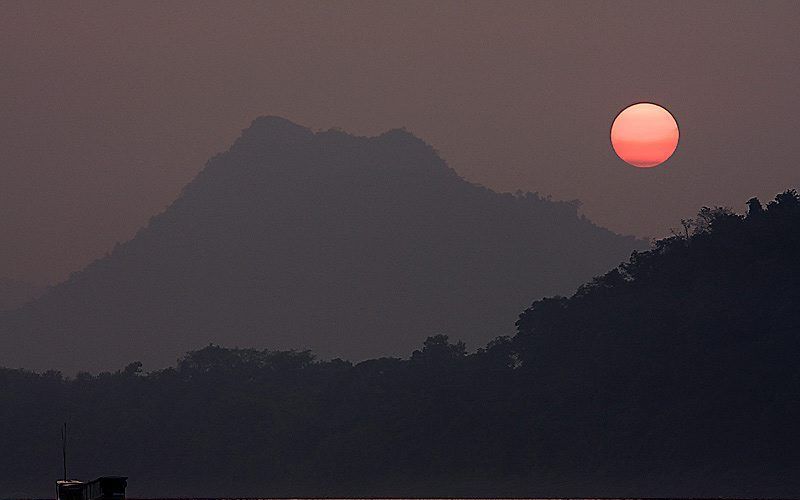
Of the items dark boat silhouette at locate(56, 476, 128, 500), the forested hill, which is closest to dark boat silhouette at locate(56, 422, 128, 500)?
dark boat silhouette at locate(56, 476, 128, 500)

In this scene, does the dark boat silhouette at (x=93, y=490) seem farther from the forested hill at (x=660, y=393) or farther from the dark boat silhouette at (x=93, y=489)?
the forested hill at (x=660, y=393)

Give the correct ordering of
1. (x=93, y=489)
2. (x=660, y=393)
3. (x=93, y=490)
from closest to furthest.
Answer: (x=93, y=490)
(x=93, y=489)
(x=660, y=393)

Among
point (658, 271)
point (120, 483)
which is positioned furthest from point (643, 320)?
point (120, 483)

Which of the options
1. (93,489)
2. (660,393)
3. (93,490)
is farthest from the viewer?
(660,393)

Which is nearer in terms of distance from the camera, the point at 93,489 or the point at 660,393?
the point at 93,489

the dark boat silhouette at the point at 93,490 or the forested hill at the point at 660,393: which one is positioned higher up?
the forested hill at the point at 660,393

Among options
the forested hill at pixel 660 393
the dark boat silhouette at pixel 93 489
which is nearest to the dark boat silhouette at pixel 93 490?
the dark boat silhouette at pixel 93 489

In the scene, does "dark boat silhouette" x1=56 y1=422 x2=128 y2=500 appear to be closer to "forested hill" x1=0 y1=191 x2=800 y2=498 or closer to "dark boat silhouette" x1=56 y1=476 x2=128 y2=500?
"dark boat silhouette" x1=56 y1=476 x2=128 y2=500

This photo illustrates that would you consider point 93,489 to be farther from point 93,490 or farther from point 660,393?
point 660,393

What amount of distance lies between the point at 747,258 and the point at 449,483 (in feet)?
149

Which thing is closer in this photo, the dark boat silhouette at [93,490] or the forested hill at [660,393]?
the dark boat silhouette at [93,490]

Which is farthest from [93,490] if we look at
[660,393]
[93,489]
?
[660,393]

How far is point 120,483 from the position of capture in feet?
209

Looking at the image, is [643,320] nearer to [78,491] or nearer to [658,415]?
[658,415]
